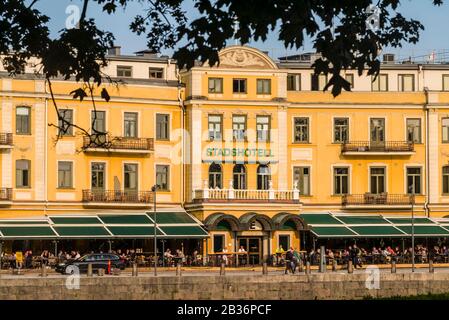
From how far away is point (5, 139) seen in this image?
81375mm

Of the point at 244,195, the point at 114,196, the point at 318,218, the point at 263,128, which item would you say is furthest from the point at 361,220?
the point at 114,196

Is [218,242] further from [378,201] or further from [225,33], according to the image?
[225,33]

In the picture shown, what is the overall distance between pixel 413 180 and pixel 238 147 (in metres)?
11.6

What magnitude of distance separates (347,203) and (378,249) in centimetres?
423

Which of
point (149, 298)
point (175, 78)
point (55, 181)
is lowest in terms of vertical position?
point (149, 298)

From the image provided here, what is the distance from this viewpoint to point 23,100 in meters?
82.1

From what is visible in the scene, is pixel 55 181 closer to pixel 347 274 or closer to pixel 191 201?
pixel 191 201

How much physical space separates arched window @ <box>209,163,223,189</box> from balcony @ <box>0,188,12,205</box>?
40.8 ft

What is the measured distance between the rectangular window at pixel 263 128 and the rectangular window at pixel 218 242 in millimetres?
7252

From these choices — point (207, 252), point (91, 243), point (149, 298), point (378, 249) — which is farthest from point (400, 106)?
point (149, 298)

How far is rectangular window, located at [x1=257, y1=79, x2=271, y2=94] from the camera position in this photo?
8750cm

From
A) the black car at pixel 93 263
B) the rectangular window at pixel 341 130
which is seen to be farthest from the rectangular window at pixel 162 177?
the black car at pixel 93 263

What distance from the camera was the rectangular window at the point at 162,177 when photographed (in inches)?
3408

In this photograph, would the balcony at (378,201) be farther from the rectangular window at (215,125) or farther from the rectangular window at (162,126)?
the rectangular window at (162,126)
